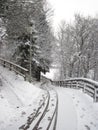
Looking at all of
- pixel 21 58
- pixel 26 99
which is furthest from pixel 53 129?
pixel 21 58

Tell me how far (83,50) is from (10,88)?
70.1ft

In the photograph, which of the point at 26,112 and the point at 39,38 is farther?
the point at 39,38

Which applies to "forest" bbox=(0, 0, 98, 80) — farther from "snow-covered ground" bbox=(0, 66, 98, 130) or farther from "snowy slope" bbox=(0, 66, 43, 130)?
"snow-covered ground" bbox=(0, 66, 98, 130)

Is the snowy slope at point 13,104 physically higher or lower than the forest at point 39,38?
lower

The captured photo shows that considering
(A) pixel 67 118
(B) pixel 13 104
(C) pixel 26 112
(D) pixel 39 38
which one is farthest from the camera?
(D) pixel 39 38

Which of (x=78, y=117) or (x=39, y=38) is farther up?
(x=39, y=38)

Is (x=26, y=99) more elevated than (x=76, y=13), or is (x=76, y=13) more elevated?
(x=76, y=13)

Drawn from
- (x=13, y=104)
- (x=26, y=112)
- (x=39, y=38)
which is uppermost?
(x=39, y=38)

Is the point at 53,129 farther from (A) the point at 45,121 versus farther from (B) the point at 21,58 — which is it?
(B) the point at 21,58

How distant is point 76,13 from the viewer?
33.1 metres

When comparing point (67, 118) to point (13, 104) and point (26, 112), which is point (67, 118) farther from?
point (13, 104)

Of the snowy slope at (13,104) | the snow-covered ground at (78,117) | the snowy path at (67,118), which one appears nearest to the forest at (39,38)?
the snowy slope at (13,104)

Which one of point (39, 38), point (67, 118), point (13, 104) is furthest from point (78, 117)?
point (39, 38)

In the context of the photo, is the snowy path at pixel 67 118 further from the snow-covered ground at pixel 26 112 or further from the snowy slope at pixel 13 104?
the snowy slope at pixel 13 104
